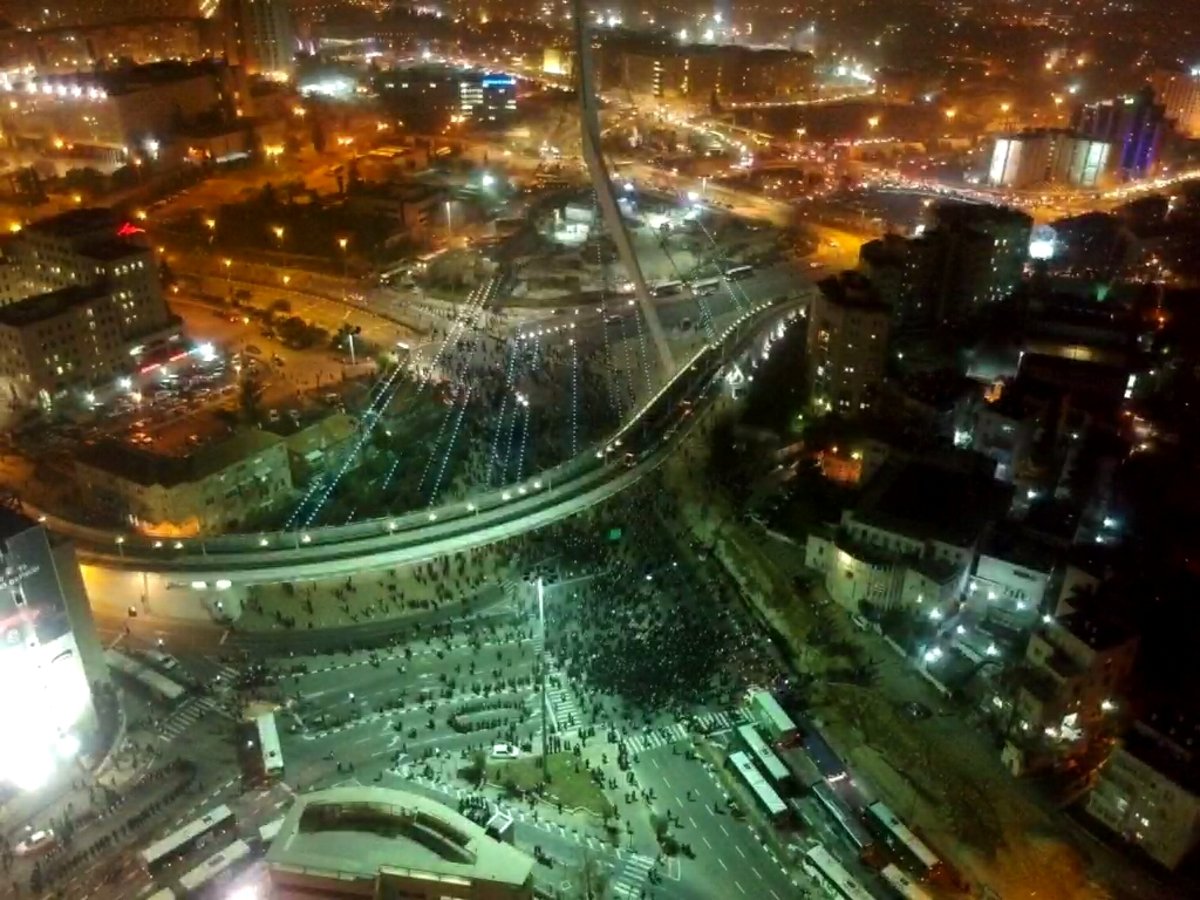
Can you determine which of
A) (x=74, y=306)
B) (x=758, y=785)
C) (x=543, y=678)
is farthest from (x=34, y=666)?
(x=74, y=306)

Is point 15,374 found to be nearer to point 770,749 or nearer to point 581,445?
point 581,445

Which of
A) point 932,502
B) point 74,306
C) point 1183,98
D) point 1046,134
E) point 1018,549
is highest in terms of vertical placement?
point 1183,98

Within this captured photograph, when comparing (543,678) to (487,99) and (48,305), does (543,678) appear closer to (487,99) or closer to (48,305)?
(48,305)

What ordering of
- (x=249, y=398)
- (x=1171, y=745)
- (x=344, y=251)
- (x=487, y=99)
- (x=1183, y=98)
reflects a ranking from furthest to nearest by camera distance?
(x=487, y=99) → (x=1183, y=98) → (x=344, y=251) → (x=249, y=398) → (x=1171, y=745)

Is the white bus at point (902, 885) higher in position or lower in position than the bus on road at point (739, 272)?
lower

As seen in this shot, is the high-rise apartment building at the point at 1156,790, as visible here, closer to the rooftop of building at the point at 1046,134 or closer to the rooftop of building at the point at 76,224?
the rooftop of building at the point at 76,224

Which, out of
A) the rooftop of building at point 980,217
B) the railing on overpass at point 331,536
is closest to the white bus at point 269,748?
the railing on overpass at point 331,536

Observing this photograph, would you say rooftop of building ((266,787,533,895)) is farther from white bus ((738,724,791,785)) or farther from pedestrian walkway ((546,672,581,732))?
white bus ((738,724,791,785))
